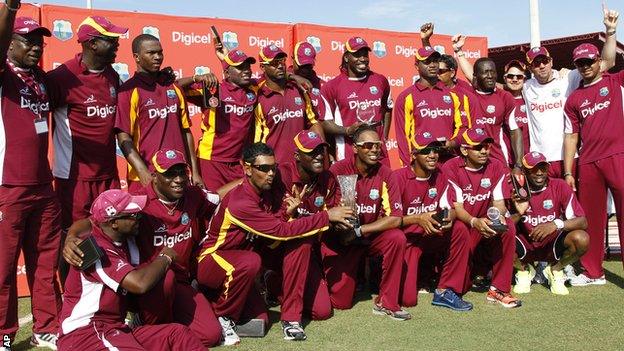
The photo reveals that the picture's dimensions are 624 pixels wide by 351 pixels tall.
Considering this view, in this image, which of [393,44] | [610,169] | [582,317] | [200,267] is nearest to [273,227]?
[200,267]

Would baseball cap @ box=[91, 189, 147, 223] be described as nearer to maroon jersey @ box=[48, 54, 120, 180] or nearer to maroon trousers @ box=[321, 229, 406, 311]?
maroon jersey @ box=[48, 54, 120, 180]

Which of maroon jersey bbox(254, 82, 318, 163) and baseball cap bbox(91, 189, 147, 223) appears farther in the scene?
maroon jersey bbox(254, 82, 318, 163)

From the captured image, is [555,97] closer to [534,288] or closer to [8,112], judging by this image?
[534,288]

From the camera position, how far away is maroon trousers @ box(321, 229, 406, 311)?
589 centimetres

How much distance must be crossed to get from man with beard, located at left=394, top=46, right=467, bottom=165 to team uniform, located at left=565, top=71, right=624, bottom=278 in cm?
124

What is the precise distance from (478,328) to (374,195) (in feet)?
5.03

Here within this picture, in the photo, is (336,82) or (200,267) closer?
(200,267)

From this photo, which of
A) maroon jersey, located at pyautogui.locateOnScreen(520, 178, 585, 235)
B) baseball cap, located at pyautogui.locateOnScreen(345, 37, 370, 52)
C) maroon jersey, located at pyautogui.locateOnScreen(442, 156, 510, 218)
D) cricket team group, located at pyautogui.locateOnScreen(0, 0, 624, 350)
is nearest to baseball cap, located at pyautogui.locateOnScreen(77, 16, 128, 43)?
cricket team group, located at pyautogui.locateOnScreen(0, 0, 624, 350)

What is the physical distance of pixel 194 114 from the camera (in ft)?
25.9

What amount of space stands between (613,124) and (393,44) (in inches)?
129

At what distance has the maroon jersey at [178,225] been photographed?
4918 mm

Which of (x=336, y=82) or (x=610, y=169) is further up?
(x=336, y=82)

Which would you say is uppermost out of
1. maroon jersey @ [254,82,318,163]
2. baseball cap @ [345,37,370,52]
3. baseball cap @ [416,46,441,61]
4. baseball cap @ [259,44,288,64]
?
baseball cap @ [345,37,370,52]

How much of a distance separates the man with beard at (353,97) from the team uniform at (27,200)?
2969mm
